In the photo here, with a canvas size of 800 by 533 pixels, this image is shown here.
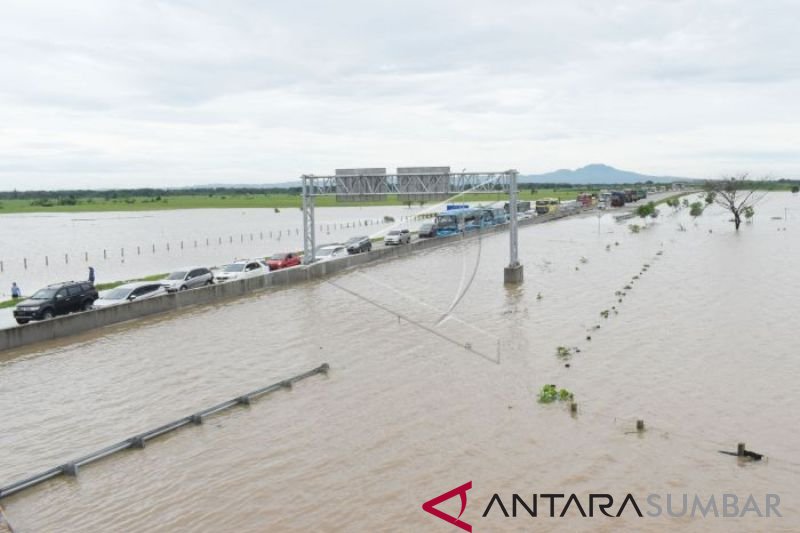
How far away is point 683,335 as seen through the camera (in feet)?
82.1

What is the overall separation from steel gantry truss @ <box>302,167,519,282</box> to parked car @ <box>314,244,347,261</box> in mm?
1703

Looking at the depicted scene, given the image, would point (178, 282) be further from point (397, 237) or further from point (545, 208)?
point (545, 208)

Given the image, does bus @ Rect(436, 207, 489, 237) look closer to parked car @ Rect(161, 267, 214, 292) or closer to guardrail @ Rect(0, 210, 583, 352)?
guardrail @ Rect(0, 210, 583, 352)

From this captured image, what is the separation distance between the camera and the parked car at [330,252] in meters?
46.0

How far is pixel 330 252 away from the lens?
4709 cm

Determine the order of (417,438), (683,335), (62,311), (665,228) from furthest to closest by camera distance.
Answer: (665,228) < (62,311) < (683,335) < (417,438)

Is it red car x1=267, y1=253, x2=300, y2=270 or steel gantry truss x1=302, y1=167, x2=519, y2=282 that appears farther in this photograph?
red car x1=267, y1=253, x2=300, y2=270

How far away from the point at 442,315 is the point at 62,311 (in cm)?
1526

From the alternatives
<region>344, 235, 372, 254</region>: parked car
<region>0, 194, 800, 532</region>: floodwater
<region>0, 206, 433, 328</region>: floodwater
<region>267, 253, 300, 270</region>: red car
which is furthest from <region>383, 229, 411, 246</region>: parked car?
<region>0, 194, 800, 532</region>: floodwater

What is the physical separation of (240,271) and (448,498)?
2747 centimetres

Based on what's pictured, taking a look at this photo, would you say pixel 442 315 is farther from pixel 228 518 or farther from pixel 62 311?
pixel 228 518

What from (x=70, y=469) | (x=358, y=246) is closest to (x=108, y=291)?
(x=70, y=469)

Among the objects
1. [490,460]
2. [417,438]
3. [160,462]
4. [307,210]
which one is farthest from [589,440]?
[307,210]

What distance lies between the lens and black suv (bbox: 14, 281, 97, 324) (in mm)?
26650
